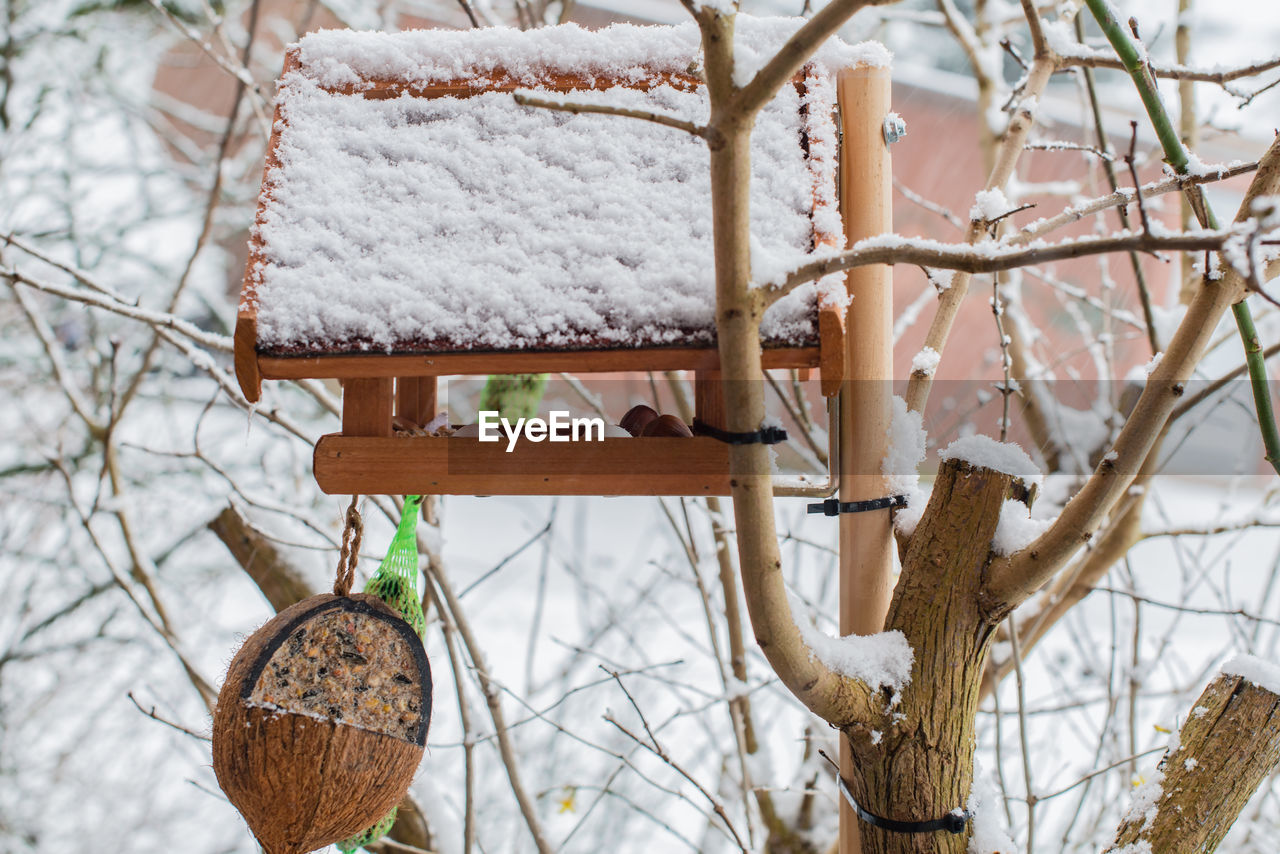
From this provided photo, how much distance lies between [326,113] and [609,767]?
8.42 ft

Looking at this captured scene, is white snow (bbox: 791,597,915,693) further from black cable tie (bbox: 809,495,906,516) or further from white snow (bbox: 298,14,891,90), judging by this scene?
white snow (bbox: 298,14,891,90)

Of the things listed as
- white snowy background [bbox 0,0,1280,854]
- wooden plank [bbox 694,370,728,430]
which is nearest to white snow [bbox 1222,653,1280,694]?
wooden plank [bbox 694,370,728,430]

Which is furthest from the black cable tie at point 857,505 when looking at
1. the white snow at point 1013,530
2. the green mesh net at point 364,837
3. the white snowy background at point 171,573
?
the white snowy background at point 171,573

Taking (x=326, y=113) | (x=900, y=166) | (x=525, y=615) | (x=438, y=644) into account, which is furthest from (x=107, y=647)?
→ (x=900, y=166)

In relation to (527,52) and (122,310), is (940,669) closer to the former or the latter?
(527,52)

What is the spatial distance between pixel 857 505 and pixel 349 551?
1.71ft

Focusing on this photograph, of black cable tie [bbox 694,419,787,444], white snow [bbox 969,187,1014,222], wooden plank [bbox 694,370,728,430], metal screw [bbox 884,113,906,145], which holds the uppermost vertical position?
metal screw [bbox 884,113,906,145]

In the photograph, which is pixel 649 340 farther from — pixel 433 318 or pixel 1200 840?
pixel 1200 840

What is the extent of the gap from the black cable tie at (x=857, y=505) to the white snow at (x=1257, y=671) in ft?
1.12

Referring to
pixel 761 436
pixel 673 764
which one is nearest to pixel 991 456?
pixel 761 436

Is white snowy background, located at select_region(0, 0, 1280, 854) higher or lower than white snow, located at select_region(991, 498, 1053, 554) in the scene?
higher

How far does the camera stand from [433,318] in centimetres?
74

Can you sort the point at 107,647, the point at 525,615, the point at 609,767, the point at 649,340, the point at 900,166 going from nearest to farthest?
the point at 649,340, the point at 609,767, the point at 107,647, the point at 525,615, the point at 900,166

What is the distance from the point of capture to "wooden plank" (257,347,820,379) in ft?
2.37
